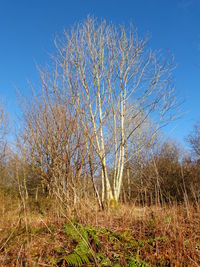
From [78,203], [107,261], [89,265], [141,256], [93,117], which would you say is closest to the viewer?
[89,265]

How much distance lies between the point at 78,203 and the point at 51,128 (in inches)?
54.8

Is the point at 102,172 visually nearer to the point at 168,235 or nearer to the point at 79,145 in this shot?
the point at 79,145

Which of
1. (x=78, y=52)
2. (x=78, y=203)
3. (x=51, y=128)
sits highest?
(x=78, y=52)

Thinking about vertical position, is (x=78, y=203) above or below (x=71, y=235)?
above

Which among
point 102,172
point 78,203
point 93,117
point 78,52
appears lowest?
point 78,203

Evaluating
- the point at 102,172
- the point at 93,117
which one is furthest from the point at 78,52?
the point at 102,172

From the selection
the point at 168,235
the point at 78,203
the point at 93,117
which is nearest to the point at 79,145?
the point at 78,203

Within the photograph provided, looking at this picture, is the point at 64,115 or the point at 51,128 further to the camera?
the point at 51,128

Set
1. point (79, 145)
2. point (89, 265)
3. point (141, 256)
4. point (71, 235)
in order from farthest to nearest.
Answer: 1. point (79, 145)
2. point (71, 235)
3. point (141, 256)
4. point (89, 265)

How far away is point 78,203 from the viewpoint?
3270 millimetres

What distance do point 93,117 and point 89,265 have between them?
15.4 ft

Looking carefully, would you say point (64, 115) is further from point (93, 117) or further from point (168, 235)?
point (93, 117)

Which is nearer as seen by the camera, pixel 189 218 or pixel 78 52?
pixel 189 218

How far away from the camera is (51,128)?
3699 mm
